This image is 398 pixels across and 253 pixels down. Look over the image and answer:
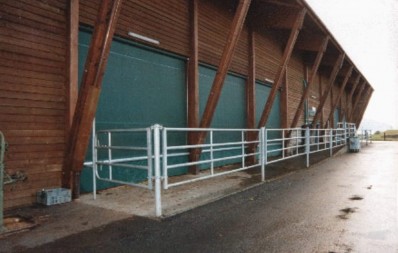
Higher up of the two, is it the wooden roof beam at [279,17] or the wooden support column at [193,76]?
the wooden roof beam at [279,17]

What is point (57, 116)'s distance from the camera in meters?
5.25

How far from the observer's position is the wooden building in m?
4.79

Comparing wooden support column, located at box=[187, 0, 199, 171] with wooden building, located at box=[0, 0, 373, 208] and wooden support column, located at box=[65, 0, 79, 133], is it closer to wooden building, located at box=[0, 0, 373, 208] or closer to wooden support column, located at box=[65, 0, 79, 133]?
wooden building, located at box=[0, 0, 373, 208]

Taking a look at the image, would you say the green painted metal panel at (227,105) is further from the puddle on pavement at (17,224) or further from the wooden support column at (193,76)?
the puddle on pavement at (17,224)

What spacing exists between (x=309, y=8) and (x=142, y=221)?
28.1 ft

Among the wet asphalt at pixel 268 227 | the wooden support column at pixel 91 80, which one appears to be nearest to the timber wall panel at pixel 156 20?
the wooden support column at pixel 91 80

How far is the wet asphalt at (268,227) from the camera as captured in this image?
3.17 m

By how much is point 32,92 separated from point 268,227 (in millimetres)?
3912

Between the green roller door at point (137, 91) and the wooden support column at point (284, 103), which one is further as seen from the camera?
the wooden support column at point (284, 103)

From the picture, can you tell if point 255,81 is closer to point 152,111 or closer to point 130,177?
point 152,111

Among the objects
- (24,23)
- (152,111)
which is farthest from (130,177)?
(24,23)

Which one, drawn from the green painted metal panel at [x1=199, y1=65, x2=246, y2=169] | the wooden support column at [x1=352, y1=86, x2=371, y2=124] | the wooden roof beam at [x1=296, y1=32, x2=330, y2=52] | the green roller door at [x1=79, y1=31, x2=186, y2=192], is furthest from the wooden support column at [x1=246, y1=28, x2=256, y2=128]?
the wooden support column at [x1=352, y1=86, x2=371, y2=124]

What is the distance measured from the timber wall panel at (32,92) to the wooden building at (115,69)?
0.01m

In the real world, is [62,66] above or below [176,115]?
above
